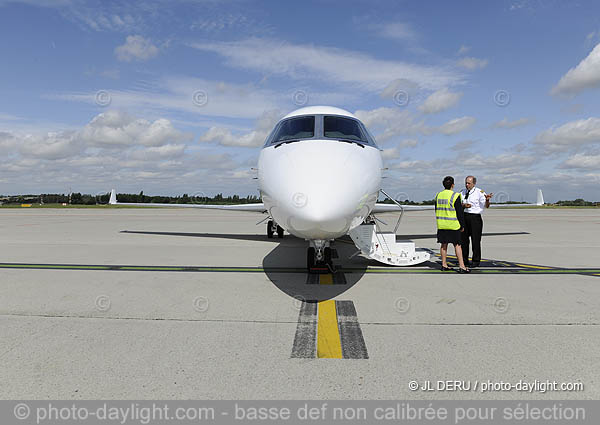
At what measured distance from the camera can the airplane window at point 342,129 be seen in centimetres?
615

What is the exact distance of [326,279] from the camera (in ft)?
22.6

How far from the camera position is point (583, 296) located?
564 cm

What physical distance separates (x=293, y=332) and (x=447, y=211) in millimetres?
4792

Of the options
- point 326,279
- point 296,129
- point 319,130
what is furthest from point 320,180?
point 326,279

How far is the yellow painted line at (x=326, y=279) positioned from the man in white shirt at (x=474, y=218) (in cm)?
325

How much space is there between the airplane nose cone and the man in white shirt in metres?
3.91

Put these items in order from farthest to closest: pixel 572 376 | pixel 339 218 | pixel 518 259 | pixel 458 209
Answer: pixel 518 259
pixel 458 209
pixel 339 218
pixel 572 376

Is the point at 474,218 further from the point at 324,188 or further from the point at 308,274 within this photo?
the point at 324,188

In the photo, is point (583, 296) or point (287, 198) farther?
point (583, 296)

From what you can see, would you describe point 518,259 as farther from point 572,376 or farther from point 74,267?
point 74,267

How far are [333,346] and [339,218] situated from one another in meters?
1.49
